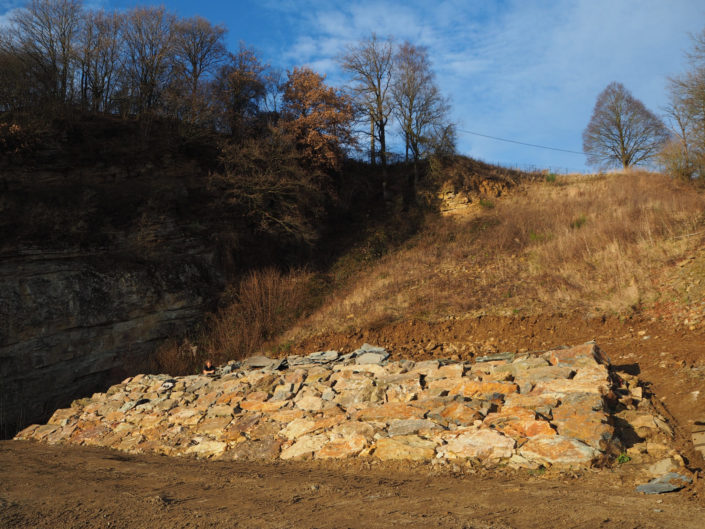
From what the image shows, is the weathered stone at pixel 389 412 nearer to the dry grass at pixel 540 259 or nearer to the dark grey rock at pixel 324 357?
the dark grey rock at pixel 324 357

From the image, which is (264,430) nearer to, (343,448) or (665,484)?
(343,448)

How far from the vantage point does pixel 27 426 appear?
14.3 metres

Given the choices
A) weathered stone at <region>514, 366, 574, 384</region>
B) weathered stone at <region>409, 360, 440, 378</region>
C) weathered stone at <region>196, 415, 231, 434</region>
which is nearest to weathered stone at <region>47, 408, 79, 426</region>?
weathered stone at <region>196, 415, 231, 434</region>

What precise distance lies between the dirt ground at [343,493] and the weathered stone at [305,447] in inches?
10.3

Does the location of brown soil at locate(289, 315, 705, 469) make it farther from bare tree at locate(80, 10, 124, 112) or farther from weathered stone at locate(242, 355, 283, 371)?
bare tree at locate(80, 10, 124, 112)

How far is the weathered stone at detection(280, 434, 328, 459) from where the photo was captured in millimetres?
7951

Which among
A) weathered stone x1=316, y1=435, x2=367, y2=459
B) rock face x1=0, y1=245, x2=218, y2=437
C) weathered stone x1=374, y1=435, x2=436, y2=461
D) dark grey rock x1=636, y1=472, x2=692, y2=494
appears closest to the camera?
dark grey rock x1=636, y1=472, x2=692, y2=494

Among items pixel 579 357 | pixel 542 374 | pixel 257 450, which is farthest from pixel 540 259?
pixel 257 450

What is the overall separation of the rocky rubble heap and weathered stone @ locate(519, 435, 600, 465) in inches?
0.6

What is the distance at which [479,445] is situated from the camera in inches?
274

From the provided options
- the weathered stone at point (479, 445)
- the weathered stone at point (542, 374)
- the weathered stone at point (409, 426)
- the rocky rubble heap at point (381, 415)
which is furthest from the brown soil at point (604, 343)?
the weathered stone at point (409, 426)

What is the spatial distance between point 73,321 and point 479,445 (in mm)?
14124

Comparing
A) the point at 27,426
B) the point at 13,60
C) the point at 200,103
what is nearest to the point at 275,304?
the point at 27,426

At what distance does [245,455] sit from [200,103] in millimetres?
20811
